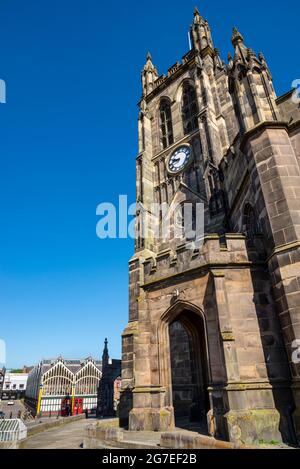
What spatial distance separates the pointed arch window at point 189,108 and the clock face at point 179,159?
1.87 meters

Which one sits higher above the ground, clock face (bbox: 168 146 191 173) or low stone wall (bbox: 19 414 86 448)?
clock face (bbox: 168 146 191 173)

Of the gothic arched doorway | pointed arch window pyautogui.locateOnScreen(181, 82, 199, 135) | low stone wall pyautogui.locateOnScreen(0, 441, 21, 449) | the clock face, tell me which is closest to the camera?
low stone wall pyautogui.locateOnScreen(0, 441, 21, 449)

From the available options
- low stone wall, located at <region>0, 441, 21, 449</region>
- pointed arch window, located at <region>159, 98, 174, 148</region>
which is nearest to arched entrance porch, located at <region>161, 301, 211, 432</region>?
low stone wall, located at <region>0, 441, 21, 449</region>

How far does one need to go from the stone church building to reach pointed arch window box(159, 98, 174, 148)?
9.09 m

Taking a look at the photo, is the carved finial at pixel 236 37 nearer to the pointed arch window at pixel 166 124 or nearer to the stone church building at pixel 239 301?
the stone church building at pixel 239 301

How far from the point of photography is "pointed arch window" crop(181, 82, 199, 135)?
76.1ft

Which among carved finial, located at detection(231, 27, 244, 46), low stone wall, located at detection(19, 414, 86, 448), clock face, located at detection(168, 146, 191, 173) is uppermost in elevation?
clock face, located at detection(168, 146, 191, 173)

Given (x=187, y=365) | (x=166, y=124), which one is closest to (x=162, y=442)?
(x=187, y=365)

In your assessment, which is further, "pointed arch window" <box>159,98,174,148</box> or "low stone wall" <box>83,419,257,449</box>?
"pointed arch window" <box>159,98,174,148</box>

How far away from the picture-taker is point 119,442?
24.6ft

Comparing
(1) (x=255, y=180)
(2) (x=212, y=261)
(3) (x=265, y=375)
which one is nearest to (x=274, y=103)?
(1) (x=255, y=180)

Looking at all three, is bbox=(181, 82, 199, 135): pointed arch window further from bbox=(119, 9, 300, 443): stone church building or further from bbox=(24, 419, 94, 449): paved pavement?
bbox=(24, 419, 94, 449): paved pavement

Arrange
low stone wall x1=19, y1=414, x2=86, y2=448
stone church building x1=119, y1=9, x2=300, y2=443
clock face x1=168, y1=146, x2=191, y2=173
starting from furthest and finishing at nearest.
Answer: clock face x1=168, y1=146, x2=191, y2=173
low stone wall x1=19, y1=414, x2=86, y2=448
stone church building x1=119, y1=9, x2=300, y2=443
